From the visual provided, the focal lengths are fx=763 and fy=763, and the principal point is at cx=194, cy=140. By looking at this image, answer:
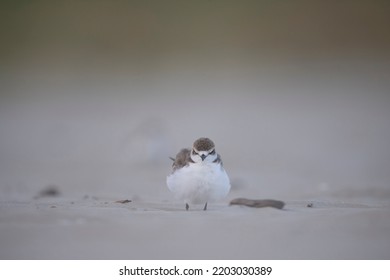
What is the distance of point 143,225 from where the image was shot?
476cm

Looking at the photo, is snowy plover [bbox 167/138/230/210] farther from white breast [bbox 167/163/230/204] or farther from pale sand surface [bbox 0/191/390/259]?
pale sand surface [bbox 0/191/390/259]

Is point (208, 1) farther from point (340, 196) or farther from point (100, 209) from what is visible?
point (100, 209)

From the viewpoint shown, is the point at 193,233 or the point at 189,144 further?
the point at 189,144

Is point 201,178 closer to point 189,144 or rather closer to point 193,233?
point 193,233

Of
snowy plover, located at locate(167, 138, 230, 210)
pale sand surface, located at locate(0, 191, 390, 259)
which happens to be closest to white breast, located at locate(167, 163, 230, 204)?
snowy plover, located at locate(167, 138, 230, 210)

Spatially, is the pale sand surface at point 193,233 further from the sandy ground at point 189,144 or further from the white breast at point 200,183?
the white breast at point 200,183

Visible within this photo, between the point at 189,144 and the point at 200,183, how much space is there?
160 inches

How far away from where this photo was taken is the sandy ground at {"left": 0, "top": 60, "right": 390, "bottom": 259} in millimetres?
4461

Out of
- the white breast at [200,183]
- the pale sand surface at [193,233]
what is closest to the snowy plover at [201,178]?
the white breast at [200,183]

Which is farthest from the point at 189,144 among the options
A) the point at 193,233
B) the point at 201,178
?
the point at 193,233

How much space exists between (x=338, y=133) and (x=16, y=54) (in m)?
7.61

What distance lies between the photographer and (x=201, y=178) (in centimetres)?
534

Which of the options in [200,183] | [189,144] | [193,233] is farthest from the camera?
[189,144]

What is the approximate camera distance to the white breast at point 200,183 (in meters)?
5.33
